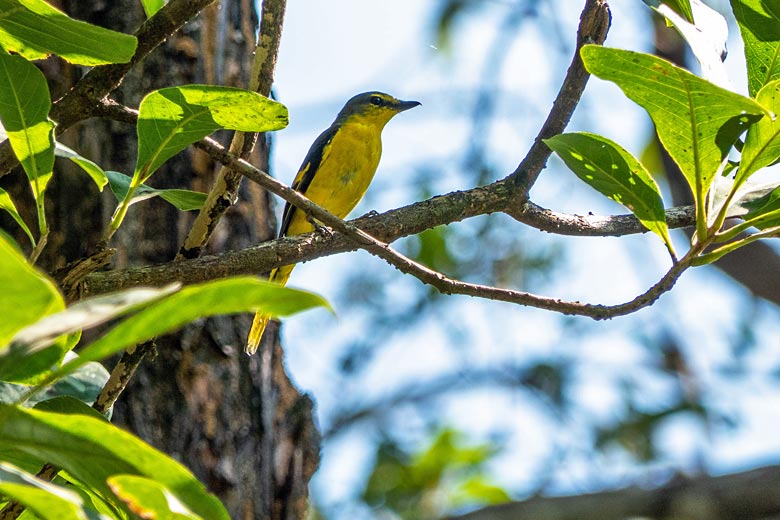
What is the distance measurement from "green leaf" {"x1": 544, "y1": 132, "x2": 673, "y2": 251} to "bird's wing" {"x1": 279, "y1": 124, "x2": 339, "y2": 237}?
12.3 ft

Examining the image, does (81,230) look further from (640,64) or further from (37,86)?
(640,64)

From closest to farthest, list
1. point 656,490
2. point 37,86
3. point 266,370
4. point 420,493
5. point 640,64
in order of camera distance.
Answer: point 640,64 → point 37,86 → point 266,370 → point 656,490 → point 420,493

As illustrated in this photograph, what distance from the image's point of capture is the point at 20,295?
820 mm

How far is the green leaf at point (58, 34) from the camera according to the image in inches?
59.2

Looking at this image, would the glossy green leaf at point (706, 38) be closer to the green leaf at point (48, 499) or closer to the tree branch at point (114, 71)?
the tree branch at point (114, 71)

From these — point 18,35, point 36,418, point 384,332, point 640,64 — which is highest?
point 384,332

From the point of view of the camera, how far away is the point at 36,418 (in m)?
1.01

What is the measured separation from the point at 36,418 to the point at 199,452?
228 centimetres

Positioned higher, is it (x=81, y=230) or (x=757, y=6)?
(x=81, y=230)

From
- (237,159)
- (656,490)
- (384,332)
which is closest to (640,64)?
(237,159)

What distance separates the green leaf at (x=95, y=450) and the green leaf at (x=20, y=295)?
0.16 meters

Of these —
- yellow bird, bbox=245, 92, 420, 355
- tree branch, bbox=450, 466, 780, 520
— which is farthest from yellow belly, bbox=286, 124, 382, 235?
tree branch, bbox=450, 466, 780, 520

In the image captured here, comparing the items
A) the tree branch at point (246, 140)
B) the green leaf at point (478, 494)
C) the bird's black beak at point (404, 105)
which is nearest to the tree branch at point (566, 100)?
the tree branch at point (246, 140)

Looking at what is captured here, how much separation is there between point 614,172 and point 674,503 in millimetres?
2571
